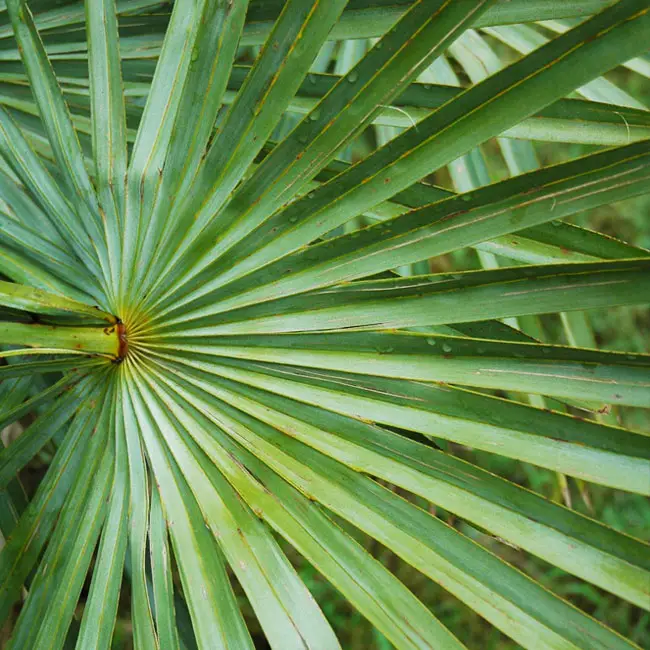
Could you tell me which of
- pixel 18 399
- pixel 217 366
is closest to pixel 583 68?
pixel 217 366

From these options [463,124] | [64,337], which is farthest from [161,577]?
[463,124]

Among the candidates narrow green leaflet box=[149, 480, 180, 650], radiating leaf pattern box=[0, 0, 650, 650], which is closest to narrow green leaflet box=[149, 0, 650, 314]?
radiating leaf pattern box=[0, 0, 650, 650]

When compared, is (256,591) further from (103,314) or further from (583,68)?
(583,68)

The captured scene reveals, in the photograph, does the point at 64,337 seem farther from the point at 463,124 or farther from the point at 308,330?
the point at 463,124

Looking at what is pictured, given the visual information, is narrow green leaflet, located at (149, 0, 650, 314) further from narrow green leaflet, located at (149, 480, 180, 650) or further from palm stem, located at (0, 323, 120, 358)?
narrow green leaflet, located at (149, 480, 180, 650)

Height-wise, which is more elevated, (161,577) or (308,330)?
(308,330)

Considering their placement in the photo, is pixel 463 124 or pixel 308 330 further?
pixel 308 330

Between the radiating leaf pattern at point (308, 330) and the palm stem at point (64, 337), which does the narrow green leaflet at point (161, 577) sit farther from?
the palm stem at point (64, 337)

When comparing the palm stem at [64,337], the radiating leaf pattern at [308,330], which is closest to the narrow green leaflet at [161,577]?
the radiating leaf pattern at [308,330]

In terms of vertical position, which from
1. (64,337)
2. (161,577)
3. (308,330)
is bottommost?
(161,577)
